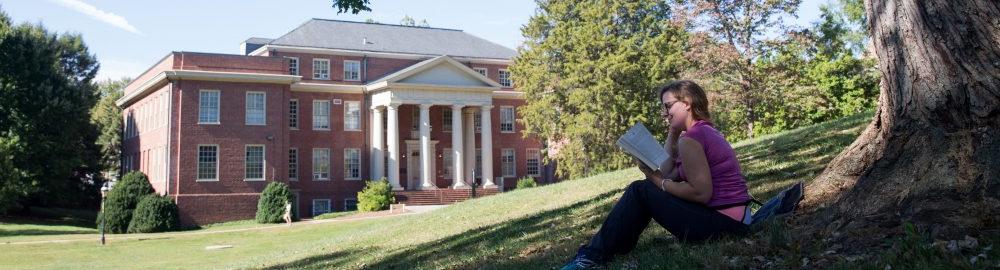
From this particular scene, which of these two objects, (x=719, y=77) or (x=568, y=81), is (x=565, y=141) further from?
(x=719, y=77)

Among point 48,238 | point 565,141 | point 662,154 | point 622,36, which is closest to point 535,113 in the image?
point 565,141

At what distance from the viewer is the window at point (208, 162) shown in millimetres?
38406

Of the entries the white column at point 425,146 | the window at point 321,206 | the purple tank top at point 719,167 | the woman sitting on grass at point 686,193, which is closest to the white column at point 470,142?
the white column at point 425,146

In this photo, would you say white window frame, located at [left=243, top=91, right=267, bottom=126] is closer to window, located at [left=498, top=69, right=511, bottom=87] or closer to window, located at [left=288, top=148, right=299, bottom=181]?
window, located at [left=288, top=148, right=299, bottom=181]

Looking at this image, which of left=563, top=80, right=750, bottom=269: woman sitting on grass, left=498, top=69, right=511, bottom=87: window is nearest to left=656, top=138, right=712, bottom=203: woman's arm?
left=563, top=80, right=750, bottom=269: woman sitting on grass

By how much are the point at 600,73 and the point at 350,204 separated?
15.8m

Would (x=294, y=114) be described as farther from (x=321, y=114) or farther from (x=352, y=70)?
(x=352, y=70)

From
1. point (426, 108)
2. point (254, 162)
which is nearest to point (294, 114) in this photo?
point (254, 162)

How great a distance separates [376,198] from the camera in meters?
39.1

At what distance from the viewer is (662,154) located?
527cm

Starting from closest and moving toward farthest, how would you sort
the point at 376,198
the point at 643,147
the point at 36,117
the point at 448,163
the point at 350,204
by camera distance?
the point at 643,147, the point at 376,198, the point at 36,117, the point at 350,204, the point at 448,163

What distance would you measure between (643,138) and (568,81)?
3217cm

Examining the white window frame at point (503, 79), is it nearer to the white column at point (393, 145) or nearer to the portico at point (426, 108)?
the portico at point (426, 108)

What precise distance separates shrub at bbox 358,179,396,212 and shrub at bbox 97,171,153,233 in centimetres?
963
